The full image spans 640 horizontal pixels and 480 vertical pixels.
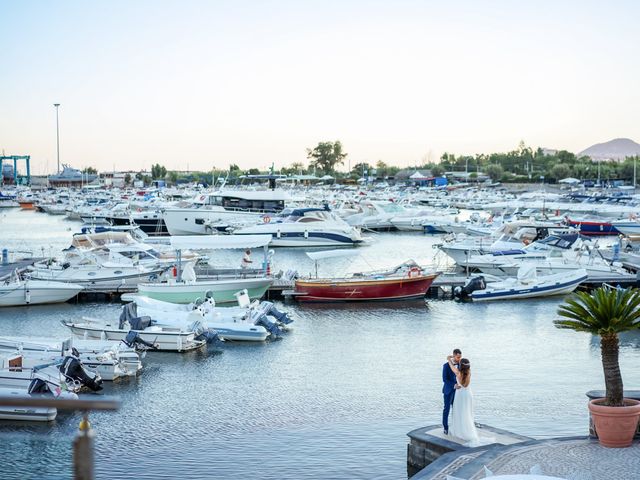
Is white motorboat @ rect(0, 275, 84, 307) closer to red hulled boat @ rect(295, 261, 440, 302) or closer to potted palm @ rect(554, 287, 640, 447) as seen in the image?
red hulled boat @ rect(295, 261, 440, 302)

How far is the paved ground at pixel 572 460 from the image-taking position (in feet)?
42.3

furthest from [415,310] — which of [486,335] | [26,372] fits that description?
[26,372]

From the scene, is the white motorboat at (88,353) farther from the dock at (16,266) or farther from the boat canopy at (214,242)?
the dock at (16,266)

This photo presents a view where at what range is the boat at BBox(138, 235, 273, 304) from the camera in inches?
1489

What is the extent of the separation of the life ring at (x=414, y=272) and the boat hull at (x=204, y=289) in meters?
6.17

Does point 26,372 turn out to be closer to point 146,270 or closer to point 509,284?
point 146,270

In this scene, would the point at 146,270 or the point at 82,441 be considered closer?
the point at 82,441

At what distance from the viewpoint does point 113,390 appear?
24844 mm

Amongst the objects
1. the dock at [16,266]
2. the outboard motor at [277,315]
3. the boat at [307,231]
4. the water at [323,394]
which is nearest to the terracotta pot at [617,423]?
the water at [323,394]

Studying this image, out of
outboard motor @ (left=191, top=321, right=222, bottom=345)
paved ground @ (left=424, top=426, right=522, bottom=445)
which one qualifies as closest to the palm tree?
paved ground @ (left=424, top=426, right=522, bottom=445)

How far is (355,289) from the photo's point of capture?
39.4m

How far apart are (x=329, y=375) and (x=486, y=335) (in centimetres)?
904

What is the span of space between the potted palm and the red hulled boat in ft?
81.2

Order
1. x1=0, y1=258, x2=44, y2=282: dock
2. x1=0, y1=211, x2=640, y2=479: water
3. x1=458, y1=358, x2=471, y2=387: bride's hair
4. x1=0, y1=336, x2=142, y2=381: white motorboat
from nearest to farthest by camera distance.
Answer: x1=458, y1=358, x2=471, y2=387: bride's hair → x1=0, y1=211, x2=640, y2=479: water → x1=0, y1=336, x2=142, y2=381: white motorboat → x1=0, y1=258, x2=44, y2=282: dock
